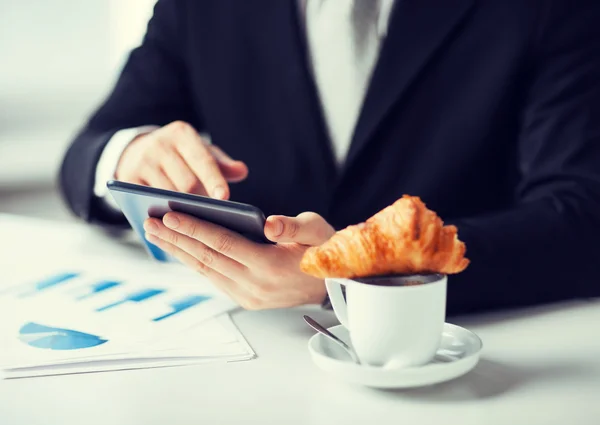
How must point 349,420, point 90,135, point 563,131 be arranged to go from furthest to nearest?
point 90,135 < point 563,131 < point 349,420

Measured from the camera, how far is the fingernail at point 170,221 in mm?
801

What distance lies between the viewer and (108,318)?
0.90 m

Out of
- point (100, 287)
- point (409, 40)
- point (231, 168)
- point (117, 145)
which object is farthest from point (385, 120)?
point (100, 287)

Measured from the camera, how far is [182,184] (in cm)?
109

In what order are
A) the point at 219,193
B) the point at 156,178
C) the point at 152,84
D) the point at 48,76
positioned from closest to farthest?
the point at 219,193, the point at 156,178, the point at 152,84, the point at 48,76

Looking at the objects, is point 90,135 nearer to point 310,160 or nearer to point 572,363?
point 310,160

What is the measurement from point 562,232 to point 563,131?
9.1 inches

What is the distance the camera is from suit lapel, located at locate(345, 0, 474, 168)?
127 centimetres

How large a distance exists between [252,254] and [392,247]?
216 mm

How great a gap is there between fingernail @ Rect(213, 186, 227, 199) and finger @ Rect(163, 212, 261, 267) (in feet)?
0.60

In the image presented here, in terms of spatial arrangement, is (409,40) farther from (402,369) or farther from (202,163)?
(402,369)

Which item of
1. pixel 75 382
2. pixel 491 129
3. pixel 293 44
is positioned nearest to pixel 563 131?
pixel 491 129

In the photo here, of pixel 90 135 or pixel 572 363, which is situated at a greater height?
pixel 90 135

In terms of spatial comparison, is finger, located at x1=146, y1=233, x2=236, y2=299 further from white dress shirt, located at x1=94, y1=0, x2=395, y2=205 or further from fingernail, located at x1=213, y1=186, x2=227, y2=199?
white dress shirt, located at x1=94, y1=0, x2=395, y2=205
